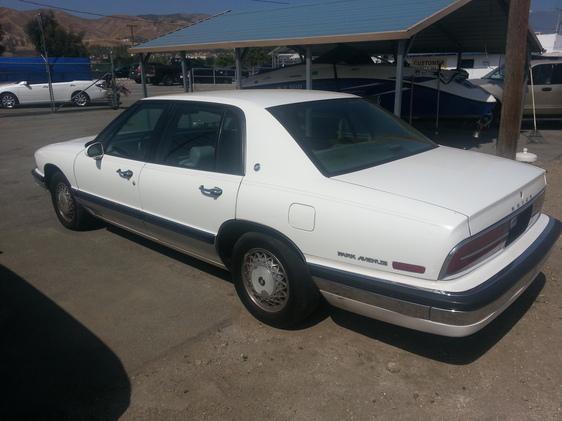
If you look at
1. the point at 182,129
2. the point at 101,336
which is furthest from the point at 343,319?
the point at 182,129

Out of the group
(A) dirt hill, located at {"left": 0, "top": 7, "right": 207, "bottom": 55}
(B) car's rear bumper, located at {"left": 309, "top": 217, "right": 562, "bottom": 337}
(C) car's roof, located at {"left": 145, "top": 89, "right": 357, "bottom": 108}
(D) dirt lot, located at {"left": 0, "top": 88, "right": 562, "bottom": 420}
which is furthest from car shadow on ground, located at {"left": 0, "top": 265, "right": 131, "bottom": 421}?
(A) dirt hill, located at {"left": 0, "top": 7, "right": 207, "bottom": 55}

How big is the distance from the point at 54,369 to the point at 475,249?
8.57 feet

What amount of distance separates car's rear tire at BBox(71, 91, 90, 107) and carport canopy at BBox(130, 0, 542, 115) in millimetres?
8028

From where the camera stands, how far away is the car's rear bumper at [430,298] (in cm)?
263

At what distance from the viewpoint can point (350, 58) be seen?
42.1ft

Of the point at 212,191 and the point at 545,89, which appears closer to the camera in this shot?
the point at 212,191

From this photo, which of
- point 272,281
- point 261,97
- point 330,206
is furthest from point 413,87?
point 330,206

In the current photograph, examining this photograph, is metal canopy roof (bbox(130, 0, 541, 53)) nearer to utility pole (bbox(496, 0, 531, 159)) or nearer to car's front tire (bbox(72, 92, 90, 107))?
utility pole (bbox(496, 0, 531, 159))

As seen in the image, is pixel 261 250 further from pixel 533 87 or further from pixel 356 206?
pixel 533 87

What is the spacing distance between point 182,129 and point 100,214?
4.86 ft

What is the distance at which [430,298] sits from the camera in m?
2.63

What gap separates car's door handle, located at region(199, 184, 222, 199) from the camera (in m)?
3.56

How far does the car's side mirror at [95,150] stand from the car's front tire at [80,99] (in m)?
18.7

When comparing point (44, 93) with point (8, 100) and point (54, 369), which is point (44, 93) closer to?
point (8, 100)
